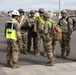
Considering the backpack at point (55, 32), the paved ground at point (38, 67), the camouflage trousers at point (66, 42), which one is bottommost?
the paved ground at point (38, 67)

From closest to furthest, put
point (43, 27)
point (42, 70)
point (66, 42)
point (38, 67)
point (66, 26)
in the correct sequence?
point (42, 70) < point (38, 67) < point (43, 27) < point (66, 26) < point (66, 42)

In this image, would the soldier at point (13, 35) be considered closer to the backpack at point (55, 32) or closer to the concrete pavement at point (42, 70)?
the concrete pavement at point (42, 70)

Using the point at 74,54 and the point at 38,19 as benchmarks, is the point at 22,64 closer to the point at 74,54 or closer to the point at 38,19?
the point at 38,19

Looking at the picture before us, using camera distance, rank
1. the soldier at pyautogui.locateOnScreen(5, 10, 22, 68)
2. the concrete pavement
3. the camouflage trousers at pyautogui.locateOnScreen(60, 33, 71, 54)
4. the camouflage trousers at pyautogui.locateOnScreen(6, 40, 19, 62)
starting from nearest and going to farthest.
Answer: the concrete pavement → the soldier at pyautogui.locateOnScreen(5, 10, 22, 68) → the camouflage trousers at pyautogui.locateOnScreen(6, 40, 19, 62) → the camouflage trousers at pyautogui.locateOnScreen(60, 33, 71, 54)

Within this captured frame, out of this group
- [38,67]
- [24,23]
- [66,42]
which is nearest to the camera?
[38,67]

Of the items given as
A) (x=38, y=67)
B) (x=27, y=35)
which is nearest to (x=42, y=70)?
(x=38, y=67)

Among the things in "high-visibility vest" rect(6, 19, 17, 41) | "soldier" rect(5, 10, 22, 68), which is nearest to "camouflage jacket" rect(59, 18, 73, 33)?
"soldier" rect(5, 10, 22, 68)

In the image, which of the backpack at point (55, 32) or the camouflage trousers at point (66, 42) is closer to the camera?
the backpack at point (55, 32)

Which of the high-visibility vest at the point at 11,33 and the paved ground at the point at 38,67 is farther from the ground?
the high-visibility vest at the point at 11,33

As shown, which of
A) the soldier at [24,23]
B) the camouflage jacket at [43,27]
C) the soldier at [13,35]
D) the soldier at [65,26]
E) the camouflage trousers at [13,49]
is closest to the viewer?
the soldier at [13,35]

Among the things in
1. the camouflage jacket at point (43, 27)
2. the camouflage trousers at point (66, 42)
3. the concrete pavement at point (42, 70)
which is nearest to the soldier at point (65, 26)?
the camouflage trousers at point (66, 42)

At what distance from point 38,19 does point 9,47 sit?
1.63 metres

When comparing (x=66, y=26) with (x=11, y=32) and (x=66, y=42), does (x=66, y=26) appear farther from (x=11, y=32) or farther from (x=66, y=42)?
(x=11, y=32)

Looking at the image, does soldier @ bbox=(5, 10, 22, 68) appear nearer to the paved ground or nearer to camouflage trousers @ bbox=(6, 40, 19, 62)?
camouflage trousers @ bbox=(6, 40, 19, 62)
